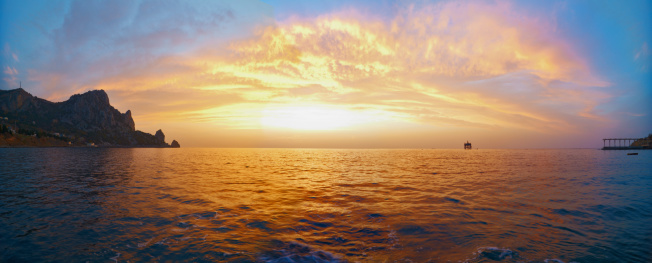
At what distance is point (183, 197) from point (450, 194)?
74.7 ft

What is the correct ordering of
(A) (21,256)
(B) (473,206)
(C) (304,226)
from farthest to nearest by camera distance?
(B) (473,206), (C) (304,226), (A) (21,256)

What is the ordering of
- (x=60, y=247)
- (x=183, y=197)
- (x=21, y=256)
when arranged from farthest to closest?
(x=183, y=197), (x=60, y=247), (x=21, y=256)

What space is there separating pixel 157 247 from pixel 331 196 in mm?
13992

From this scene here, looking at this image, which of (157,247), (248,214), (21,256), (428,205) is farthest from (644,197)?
(21,256)

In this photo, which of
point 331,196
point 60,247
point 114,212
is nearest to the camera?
point 60,247

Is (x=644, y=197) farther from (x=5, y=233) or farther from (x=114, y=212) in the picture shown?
(x=5, y=233)

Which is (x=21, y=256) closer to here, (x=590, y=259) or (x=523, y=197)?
(x=590, y=259)

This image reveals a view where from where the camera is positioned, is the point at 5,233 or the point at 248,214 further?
the point at 248,214

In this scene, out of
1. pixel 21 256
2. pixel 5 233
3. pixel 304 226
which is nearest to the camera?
pixel 21 256

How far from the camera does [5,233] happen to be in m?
11.6

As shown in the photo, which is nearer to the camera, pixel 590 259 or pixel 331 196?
pixel 590 259

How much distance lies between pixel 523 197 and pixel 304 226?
19365mm

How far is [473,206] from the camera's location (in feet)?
59.0

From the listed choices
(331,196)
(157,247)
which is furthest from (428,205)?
(157,247)
